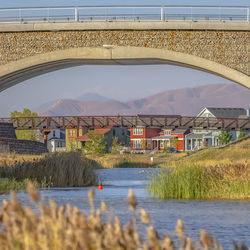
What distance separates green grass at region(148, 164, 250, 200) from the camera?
20844 mm

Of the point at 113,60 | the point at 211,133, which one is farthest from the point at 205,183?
the point at 211,133

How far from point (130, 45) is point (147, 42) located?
2.68 feet

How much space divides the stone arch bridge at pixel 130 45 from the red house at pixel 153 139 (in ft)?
249

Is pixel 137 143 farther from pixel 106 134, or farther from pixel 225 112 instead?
pixel 225 112

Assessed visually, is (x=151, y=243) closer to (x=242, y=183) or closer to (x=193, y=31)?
(x=242, y=183)

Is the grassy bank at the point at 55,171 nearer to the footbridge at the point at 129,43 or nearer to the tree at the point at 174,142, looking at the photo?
the footbridge at the point at 129,43

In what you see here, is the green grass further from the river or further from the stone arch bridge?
the stone arch bridge

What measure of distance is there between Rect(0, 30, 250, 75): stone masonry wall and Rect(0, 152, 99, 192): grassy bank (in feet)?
27.6

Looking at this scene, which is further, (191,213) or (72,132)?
(72,132)

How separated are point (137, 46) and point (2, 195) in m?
13.8

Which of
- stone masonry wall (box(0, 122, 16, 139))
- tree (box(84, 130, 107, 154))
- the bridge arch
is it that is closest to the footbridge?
the bridge arch

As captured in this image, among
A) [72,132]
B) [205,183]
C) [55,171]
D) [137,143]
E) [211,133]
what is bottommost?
[205,183]

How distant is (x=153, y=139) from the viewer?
4515 inches

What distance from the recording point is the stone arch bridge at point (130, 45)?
111ft
